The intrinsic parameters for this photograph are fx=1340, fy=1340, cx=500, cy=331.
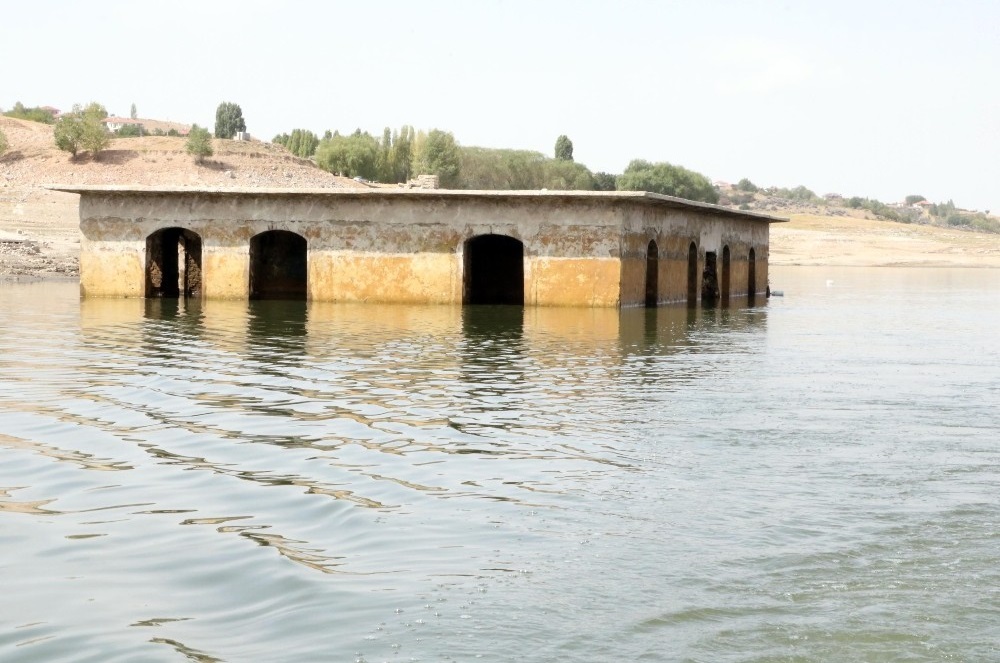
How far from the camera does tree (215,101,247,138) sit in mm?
120688

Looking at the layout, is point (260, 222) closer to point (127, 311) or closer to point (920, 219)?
point (127, 311)

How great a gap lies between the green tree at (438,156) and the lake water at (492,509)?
8598 cm

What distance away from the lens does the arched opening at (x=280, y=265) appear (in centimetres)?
3366

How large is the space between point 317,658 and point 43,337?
16.0 meters

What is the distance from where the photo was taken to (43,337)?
20.4m

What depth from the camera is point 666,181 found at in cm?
12194

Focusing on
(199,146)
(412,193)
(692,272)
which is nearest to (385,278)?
(412,193)

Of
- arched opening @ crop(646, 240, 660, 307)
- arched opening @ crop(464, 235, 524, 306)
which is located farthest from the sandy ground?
arched opening @ crop(646, 240, 660, 307)

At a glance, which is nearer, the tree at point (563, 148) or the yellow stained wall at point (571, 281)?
the yellow stained wall at point (571, 281)

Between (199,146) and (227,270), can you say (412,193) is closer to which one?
(227,270)

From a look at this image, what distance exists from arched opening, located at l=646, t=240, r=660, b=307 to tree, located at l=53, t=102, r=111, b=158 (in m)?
74.5

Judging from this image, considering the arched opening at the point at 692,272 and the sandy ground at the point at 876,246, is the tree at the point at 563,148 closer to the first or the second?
the sandy ground at the point at 876,246

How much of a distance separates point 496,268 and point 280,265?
18.0 feet

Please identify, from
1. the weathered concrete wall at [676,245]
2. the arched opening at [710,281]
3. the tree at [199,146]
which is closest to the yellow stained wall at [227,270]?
the weathered concrete wall at [676,245]
